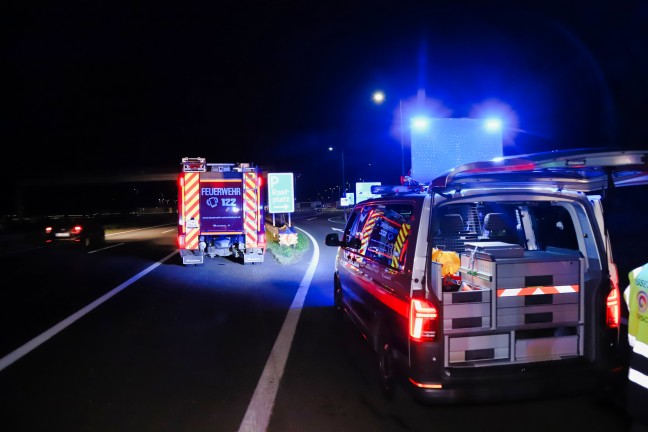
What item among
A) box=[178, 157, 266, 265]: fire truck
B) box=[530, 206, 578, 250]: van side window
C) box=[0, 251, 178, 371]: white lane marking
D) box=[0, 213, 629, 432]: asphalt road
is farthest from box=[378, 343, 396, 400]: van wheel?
box=[178, 157, 266, 265]: fire truck

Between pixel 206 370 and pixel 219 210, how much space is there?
331 inches

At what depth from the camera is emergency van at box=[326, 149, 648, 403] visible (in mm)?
3545

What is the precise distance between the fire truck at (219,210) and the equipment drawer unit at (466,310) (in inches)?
394

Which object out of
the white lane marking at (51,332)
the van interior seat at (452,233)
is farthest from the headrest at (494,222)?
the white lane marking at (51,332)

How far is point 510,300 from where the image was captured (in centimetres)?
380

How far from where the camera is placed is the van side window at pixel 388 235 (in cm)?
425

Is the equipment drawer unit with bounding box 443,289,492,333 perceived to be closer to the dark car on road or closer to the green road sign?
the green road sign

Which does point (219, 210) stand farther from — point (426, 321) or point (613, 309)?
point (613, 309)

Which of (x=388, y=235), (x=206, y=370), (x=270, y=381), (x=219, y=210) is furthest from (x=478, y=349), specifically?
(x=219, y=210)

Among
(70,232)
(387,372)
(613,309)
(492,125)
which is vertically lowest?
(387,372)

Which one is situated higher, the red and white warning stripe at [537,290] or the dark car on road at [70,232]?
the red and white warning stripe at [537,290]

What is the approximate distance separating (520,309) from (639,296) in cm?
101

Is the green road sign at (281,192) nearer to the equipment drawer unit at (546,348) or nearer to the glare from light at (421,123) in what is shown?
the glare from light at (421,123)

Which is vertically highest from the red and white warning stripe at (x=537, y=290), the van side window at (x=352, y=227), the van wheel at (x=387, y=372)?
the van side window at (x=352, y=227)
